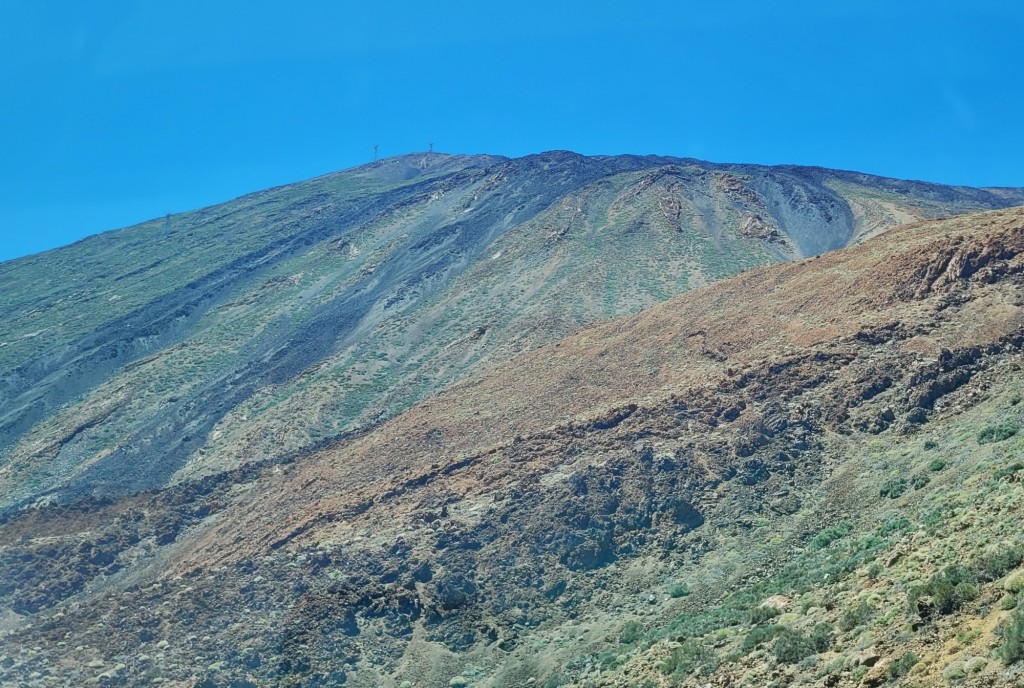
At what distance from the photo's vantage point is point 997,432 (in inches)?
811

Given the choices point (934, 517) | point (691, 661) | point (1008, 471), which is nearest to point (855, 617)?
point (691, 661)

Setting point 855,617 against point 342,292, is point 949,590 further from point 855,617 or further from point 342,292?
point 342,292

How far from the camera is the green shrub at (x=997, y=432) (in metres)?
20.2

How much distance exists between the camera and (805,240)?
217 ft

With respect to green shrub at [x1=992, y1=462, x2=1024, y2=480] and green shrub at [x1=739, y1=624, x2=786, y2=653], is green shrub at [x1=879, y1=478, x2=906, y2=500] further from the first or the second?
green shrub at [x1=739, y1=624, x2=786, y2=653]

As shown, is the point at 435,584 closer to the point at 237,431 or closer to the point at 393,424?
the point at 393,424

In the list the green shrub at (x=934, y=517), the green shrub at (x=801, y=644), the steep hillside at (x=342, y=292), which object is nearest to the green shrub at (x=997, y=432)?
the green shrub at (x=934, y=517)

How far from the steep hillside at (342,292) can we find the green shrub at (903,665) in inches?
1138

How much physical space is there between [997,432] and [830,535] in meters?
4.09

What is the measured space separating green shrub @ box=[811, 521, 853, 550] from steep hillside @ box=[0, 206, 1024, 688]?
8cm

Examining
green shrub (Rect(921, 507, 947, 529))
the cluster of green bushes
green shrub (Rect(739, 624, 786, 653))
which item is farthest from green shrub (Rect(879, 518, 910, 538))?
the cluster of green bushes

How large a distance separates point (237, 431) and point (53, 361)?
22042 millimetres

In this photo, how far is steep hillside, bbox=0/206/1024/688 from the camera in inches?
592

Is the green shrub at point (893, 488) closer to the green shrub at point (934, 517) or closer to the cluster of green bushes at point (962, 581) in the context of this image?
the green shrub at point (934, 517)
